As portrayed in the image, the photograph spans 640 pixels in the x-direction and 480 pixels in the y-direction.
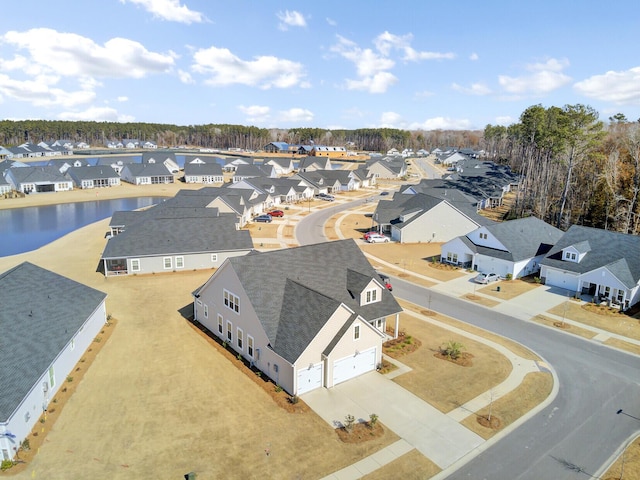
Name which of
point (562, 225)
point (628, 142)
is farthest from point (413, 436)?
point (628, 142)

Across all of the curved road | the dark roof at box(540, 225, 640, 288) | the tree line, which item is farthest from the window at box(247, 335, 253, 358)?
the tree line

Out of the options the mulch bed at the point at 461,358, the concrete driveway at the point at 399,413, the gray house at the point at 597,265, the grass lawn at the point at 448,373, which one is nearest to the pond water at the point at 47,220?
the concrete driveway at the point at 399,413

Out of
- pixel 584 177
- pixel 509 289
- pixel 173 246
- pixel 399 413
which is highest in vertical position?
pixel 584 177

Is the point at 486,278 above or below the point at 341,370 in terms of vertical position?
above

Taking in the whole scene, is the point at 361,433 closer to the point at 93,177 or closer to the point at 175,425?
the point at 175,425

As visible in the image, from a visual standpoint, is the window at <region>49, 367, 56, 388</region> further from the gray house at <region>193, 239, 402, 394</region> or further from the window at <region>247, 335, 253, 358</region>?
the window at <region>247, 335, 253, 358</region>

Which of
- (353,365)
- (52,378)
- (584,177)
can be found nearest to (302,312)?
(353,365)
